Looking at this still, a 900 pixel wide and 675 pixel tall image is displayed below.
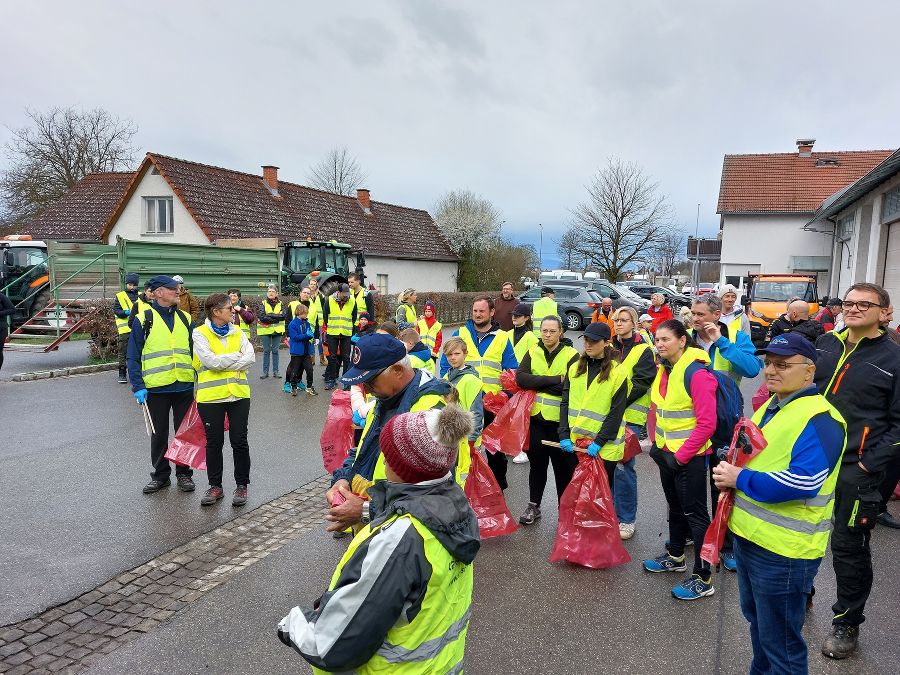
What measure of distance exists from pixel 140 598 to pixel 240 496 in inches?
63.4

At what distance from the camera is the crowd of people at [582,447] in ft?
5.57

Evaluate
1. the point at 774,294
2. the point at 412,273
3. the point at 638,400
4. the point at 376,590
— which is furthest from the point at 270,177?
the point at 376,590

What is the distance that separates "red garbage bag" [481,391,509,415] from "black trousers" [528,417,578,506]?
0.66 metres

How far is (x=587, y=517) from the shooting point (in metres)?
4.32

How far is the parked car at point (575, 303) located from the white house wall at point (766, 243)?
41.3 ft

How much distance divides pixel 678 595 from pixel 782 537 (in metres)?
1.57

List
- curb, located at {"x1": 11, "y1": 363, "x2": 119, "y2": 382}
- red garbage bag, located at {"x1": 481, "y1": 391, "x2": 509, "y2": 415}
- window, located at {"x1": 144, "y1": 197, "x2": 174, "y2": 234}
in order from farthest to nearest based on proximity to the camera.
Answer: window, located at {"x1": 144, "y1": 197, "x2": 174, "y2": 234} < curb, located at {"x1": 11, "y1": 363, "x2": 119, "y2": 382} < red garbage bag, located at {"x1": 481, "y1": 391, "x2": 509, "y2": 415}

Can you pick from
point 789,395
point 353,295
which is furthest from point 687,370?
point 353,295

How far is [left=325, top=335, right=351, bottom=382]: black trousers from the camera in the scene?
37.3ft

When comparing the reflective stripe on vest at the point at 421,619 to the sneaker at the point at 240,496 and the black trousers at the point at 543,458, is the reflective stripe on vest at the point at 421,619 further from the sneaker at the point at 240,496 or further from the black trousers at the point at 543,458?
the sneaker at the point at 240,496

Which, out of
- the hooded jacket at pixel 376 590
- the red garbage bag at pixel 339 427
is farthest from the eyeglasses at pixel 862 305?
the red garbage bag at pixel 339 427

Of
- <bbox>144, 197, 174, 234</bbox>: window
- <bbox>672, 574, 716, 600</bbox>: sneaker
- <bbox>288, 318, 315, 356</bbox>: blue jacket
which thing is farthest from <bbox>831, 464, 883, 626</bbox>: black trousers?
<bbox>144, 197, 174, 234</bbox>: window

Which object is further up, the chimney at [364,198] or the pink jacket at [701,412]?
the chimney at [364,198]

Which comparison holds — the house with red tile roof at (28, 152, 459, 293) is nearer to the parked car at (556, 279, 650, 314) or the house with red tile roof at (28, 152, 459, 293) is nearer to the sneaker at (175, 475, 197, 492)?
the parked car at (556, 279, 650, 314)
